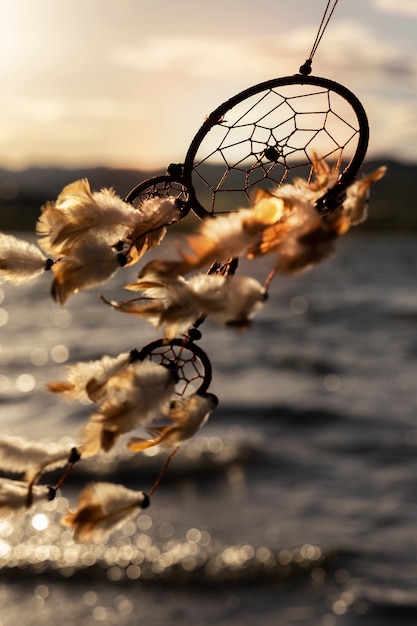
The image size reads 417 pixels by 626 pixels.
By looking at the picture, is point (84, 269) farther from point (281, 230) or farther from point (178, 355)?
point (281, 230)

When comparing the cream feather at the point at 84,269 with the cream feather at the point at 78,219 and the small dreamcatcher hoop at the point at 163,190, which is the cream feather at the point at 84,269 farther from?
the small dreamcatcher hoop at the point at 163,190

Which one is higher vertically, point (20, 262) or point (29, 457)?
point (20, 262)

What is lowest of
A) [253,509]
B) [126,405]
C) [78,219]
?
[253,509]

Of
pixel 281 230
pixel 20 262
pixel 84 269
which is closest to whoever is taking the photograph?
pixel 281 230

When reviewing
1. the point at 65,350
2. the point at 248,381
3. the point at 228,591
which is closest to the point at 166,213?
the point at 228,591

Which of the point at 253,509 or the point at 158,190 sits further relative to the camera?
the point at 253,509

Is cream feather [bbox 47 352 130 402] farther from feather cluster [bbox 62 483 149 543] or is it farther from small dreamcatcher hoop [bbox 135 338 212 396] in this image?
feather cluster [bbox 62 483 149 543]

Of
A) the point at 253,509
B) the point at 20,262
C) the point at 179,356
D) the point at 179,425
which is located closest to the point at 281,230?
the point at 179,356
